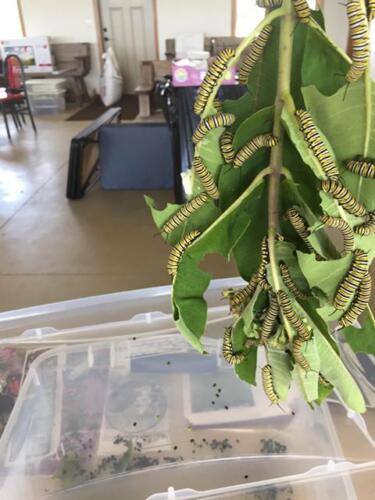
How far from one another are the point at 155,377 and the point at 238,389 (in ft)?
0.66

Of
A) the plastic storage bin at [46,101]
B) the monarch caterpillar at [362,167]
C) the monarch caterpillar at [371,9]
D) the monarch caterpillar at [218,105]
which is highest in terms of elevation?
the monarch caterpillar at [371,9]

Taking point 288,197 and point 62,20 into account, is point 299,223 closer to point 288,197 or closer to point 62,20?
point 288,197

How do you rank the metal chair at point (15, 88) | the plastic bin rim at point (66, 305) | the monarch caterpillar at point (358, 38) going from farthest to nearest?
the metal chair at point (15, 88), the plastic bin rim at point (66, 305), the monarch caterpillar at point (358, 38)

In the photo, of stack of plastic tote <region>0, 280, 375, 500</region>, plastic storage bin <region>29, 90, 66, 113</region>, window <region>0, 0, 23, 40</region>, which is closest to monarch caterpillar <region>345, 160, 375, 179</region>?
stack of plastic tote <region>0, 280, 375, 500</region>

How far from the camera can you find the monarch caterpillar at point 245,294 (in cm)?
35

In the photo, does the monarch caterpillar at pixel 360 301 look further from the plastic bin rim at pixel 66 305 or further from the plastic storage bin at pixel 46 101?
the plastic storage bin at pixel 46 101

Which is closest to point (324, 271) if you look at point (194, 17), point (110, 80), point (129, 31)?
point (110, 80)

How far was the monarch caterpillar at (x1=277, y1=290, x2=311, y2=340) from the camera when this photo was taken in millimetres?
324

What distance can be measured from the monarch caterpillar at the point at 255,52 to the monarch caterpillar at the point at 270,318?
17 centimetres

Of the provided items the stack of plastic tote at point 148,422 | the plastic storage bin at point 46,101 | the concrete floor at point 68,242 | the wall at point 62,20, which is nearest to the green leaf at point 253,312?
the stack of plastic tote at point 148,422

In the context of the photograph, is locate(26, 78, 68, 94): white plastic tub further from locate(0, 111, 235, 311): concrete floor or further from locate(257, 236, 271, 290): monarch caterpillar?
locate(257, 236, 271, 290): monarch caterpillar

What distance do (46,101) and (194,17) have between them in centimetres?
215

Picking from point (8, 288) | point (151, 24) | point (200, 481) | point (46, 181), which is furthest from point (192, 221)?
point (151, 24)

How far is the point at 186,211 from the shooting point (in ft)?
1.11
